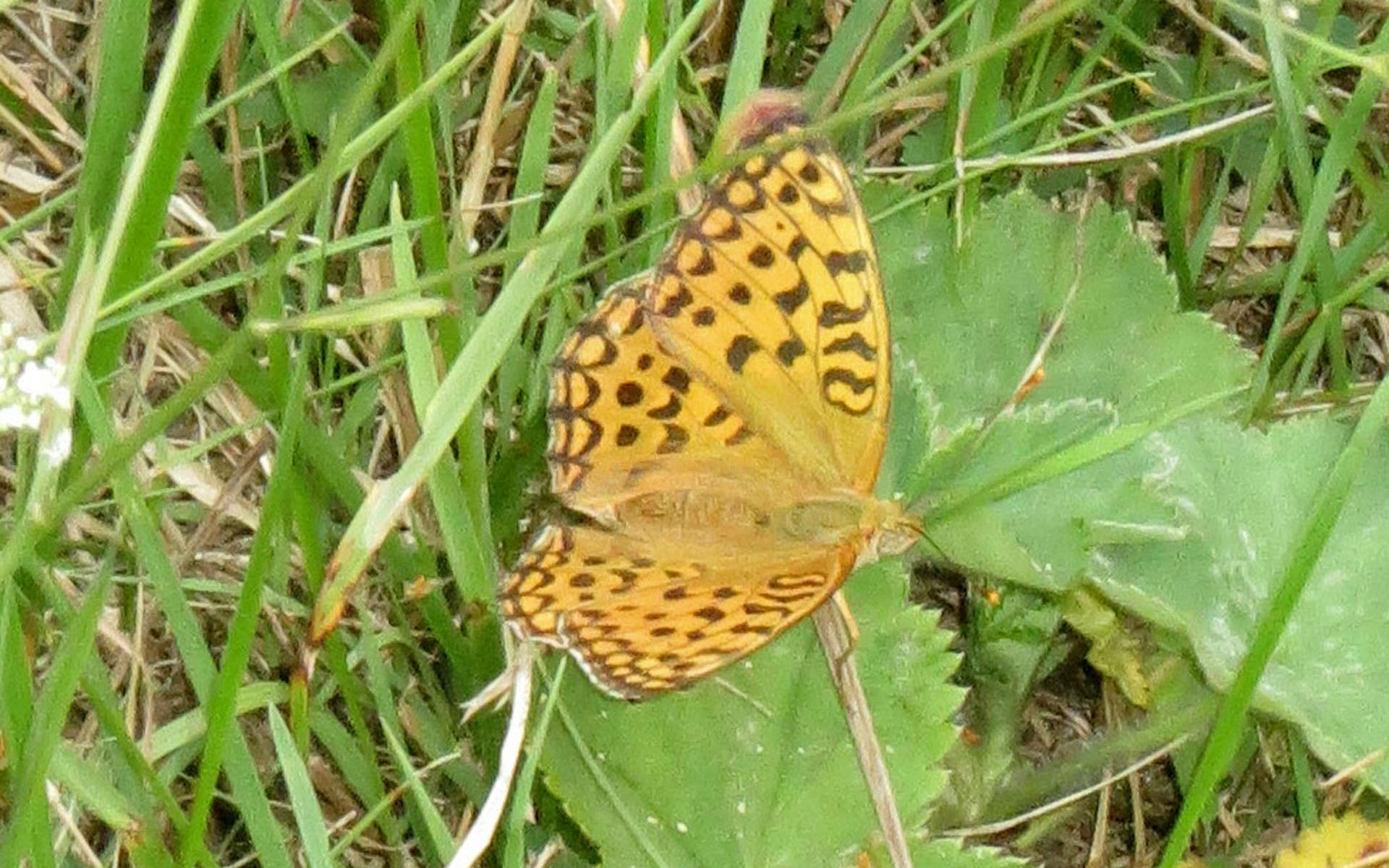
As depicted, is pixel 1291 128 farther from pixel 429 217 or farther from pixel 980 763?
pixel 429 217

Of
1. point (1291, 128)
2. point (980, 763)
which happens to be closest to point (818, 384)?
point (980, 763)

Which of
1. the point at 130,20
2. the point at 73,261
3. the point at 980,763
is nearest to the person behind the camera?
the point at 130,20

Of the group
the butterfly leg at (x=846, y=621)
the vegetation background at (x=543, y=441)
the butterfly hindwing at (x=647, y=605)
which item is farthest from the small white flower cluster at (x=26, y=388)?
the butterfly leg at (x=846, y=621)

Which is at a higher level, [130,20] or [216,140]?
[130,20]

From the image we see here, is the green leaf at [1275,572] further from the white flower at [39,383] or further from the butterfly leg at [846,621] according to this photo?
the white flower at [39,383]

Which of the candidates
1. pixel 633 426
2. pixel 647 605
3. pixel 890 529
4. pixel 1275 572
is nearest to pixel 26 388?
pixel 647 605

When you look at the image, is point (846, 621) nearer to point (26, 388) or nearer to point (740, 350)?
point (740, 350)

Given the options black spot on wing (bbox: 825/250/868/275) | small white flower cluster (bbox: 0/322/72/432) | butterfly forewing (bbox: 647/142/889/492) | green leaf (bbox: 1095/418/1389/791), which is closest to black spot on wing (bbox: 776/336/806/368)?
butterfly forewing (bbox: 647/142/889/492)
